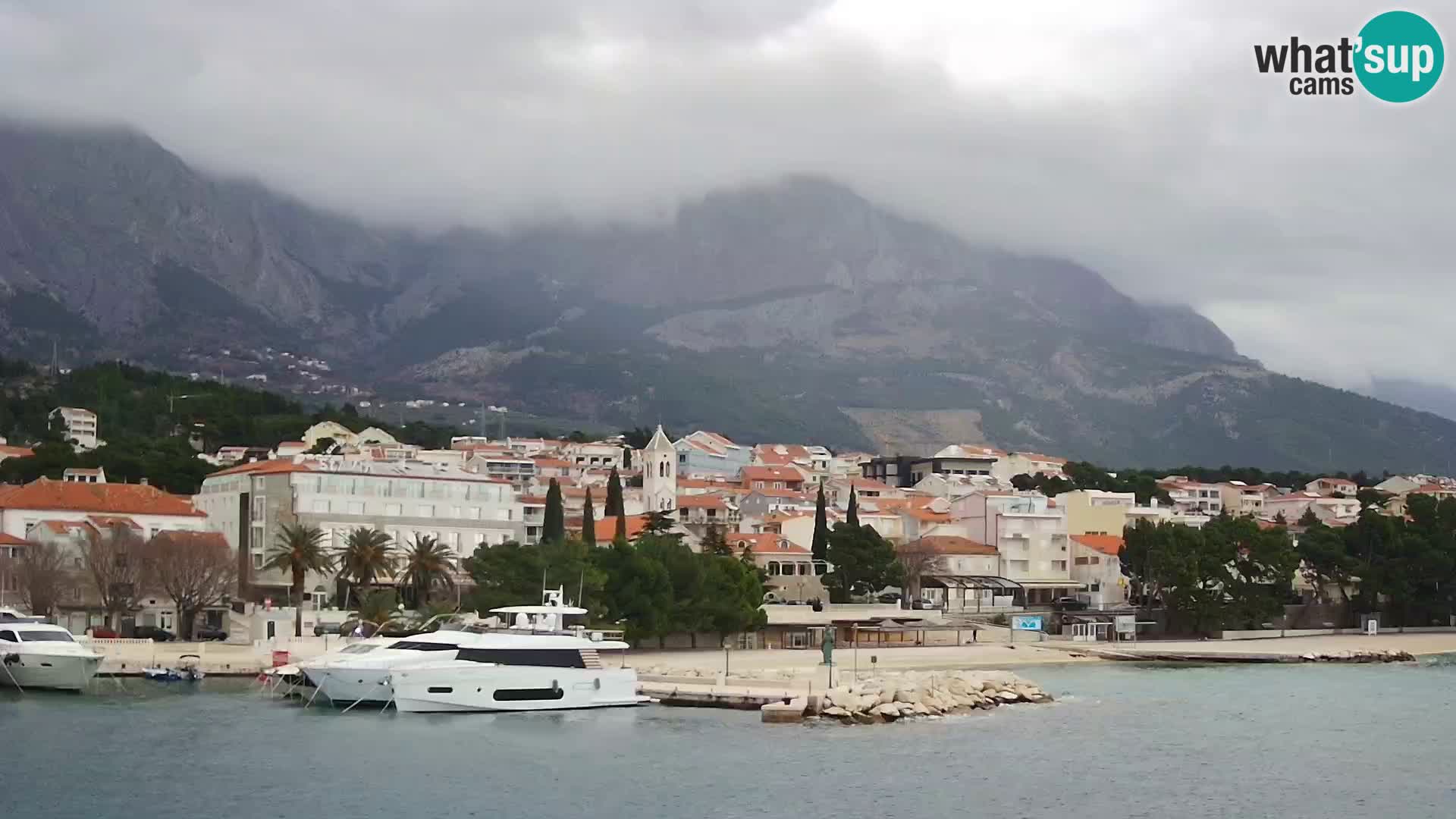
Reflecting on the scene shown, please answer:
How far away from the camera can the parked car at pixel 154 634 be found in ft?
243

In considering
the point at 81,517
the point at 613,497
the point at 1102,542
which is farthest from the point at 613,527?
the point at 1102,542

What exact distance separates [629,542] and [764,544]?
21367 millimetres

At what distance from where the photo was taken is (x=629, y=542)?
7969 cm

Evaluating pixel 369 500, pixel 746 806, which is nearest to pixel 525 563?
pixel 369 500

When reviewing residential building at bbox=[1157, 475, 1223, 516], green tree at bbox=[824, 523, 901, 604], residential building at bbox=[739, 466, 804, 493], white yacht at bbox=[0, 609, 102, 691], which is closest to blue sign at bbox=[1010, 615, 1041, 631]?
green tree at bbox=[824, 523, 901, 604]

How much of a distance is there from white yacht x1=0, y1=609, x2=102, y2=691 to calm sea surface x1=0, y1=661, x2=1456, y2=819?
99 cm

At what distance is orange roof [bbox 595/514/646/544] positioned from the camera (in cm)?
9650

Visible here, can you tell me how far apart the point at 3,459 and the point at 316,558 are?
53609mm

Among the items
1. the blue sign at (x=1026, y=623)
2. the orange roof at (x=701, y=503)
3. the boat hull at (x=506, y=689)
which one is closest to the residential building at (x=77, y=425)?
the orange roof at (x=701, y=503)

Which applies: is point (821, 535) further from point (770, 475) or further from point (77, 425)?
point (77, 425)

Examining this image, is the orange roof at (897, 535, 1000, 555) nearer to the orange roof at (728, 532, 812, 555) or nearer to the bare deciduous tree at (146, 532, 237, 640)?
the orange roof at (728, 532, 812, 555)

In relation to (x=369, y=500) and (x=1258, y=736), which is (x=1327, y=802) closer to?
(x=1258, y=736)

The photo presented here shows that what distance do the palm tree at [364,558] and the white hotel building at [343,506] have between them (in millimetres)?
5566

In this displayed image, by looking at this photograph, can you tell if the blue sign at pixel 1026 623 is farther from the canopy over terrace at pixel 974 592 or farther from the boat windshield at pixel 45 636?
the boat windshield at pixel 45 636
